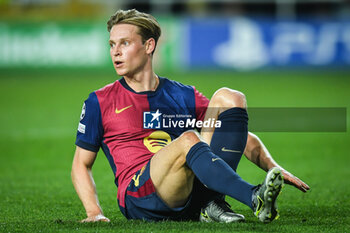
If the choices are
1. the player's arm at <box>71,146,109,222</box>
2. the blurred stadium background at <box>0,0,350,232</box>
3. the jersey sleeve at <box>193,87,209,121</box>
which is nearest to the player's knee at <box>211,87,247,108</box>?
the jersey sleeve at <box>193,87,209,121</box>

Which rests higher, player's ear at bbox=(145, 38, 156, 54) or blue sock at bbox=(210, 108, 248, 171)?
player's ear at bbox=(145, 38, 156, 54)

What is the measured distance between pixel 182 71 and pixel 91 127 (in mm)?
15182

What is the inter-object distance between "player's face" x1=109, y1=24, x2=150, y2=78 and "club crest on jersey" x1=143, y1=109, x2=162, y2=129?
31 cm

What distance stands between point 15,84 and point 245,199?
45.6ft

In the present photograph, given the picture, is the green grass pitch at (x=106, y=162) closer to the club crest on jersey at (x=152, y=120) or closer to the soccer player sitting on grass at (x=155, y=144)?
the soccer player sitting on grass at (x=155, y=144)

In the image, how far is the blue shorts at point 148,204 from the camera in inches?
152

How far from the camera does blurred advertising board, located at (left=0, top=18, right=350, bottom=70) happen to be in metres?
18.8

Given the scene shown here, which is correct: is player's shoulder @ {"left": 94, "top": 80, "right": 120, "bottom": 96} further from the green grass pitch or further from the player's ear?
the green grass pitch

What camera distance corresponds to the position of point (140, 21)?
4246 mm

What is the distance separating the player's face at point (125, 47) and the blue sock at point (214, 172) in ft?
2.91

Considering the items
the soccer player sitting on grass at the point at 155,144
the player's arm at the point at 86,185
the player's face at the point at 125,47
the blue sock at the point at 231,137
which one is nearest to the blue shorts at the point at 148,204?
the soccer player sitting on grass at the point at 155,144

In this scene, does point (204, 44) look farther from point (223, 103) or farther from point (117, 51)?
point (223, 103)

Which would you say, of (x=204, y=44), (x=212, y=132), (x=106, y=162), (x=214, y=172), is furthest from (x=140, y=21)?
(x=204, y=44)

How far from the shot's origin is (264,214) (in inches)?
133
